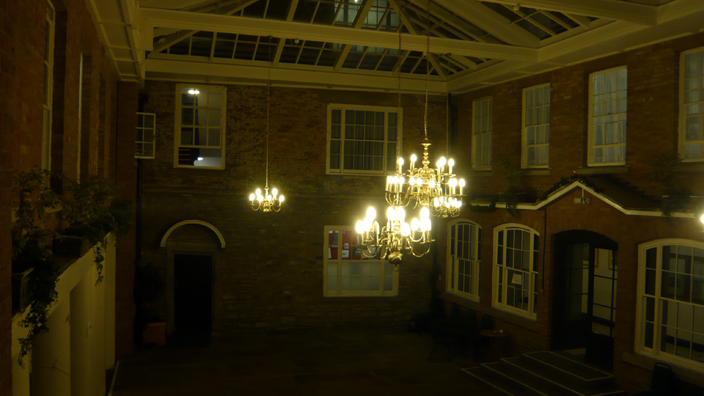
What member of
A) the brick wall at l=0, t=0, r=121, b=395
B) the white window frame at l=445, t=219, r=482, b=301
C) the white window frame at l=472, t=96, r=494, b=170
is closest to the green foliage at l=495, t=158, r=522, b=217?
the white window frame at l=472, t=96, r=494, b=170

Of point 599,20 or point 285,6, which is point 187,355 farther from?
point 599,20

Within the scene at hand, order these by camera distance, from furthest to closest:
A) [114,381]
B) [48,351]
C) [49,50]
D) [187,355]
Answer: [187,355]
[114,381]
[49,50]
[48,351]

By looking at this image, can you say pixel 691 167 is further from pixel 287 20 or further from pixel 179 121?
pixel 179 121

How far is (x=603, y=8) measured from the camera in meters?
7.55

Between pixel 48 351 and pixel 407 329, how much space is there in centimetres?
993

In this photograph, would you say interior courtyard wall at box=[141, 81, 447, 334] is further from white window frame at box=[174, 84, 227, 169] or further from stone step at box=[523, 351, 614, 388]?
stone step at box=[523, 351, 614, 388]

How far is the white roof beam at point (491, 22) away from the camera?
9273 millimetres

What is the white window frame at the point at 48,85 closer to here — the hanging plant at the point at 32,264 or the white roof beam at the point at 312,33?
the hanging plant at the point at 32,264

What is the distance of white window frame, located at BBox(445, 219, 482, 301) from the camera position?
1256 centimetres

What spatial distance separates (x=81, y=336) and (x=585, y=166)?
28.3ft

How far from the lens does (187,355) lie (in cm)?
1096

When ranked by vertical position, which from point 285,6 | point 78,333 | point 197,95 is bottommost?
point 78,333

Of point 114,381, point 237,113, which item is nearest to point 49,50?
point 114,381

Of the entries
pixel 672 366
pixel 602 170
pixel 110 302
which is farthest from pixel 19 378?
pixel 602 170
